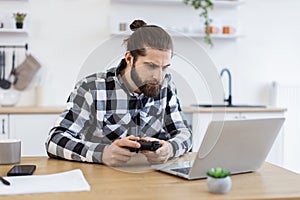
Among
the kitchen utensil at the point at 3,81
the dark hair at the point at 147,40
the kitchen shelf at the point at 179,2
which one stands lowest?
the kitchen utensil at the point at 3,81

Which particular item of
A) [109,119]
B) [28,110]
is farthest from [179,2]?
[109,119]

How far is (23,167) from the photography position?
143cm

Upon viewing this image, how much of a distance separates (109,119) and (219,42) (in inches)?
93.0

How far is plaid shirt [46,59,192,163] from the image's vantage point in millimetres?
1546

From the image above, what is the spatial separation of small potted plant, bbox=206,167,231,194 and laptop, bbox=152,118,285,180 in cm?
9

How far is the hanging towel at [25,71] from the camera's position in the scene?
11.4 ft

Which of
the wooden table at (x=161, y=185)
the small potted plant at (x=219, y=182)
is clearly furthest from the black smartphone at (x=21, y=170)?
the small potted plant at (x=219, y=182)

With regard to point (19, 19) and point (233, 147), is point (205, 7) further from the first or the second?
point (233, 147)

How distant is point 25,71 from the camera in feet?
11.4

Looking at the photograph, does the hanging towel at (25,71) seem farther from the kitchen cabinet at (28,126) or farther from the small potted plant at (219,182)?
the small potted plant at (219,182)

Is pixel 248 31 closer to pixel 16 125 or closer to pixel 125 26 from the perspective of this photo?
pixel 125 26

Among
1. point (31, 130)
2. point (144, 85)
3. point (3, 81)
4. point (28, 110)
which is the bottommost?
point (31, 130)

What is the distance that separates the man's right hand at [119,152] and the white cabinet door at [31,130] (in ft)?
5.62

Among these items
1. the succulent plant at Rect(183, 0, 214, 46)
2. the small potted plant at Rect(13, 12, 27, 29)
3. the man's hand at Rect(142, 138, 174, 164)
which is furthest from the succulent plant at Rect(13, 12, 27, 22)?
the man's hand at Rect(142, 138, 174, 164)
